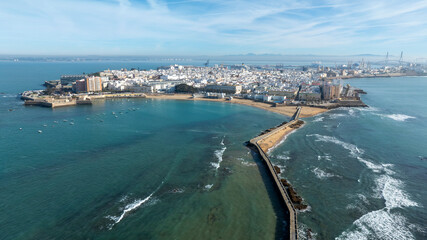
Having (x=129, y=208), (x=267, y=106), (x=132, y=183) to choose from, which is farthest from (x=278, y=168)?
(x=267, y=106)

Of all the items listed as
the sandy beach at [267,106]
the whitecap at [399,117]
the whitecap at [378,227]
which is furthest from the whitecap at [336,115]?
the whitecap at [378,227]

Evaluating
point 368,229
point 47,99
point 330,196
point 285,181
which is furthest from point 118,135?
point 47,99

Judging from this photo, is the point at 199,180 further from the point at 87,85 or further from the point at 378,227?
the point at 87,85

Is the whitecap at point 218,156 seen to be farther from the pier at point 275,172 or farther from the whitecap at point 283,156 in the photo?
the whitecap at point 283,156

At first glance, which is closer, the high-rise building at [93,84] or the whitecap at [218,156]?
the whitecap at [218,156]

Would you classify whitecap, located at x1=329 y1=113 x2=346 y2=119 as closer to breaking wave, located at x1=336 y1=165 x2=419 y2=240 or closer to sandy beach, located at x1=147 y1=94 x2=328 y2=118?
sandy beach, located at x1=147 y1=94 x2=328 y2=118

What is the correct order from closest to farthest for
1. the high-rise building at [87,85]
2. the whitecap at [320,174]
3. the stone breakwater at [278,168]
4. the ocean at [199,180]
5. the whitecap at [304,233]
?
the whitecap at [304,233] → the ocean at [199,180] → the stone breakwater at [278,168] → the whitecap at [320,174] → the high-rise building at [87,85]
